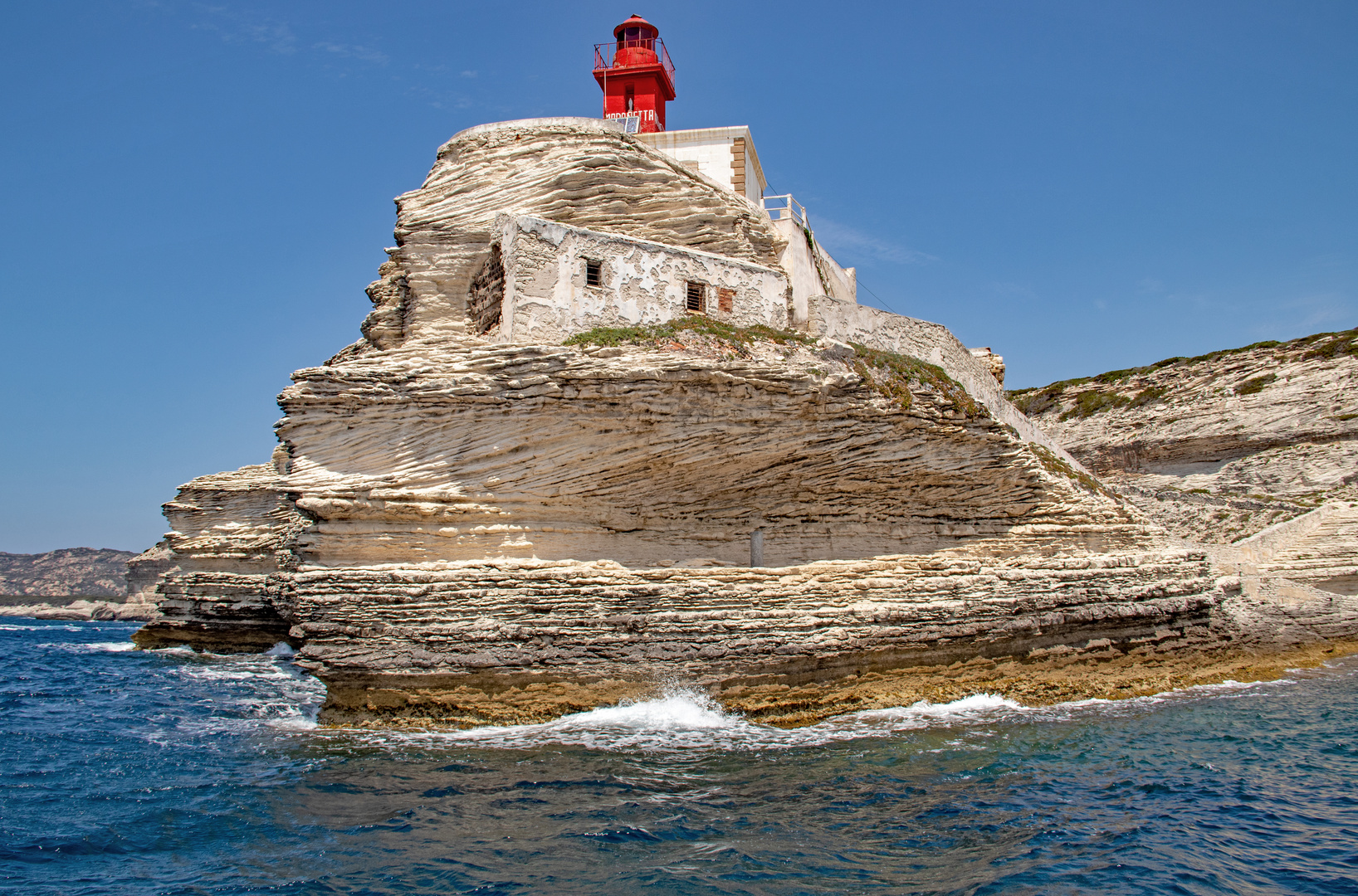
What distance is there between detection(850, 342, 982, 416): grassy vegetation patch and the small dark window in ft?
10.2

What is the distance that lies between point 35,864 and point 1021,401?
36.2 meters

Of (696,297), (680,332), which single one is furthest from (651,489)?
(696,297)

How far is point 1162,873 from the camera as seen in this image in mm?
7188

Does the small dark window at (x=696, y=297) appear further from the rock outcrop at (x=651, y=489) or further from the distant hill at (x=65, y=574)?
the distant hill at (x=65, y=574)

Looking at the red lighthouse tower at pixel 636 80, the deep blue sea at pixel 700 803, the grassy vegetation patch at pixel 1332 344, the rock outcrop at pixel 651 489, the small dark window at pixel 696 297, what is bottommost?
the deep blue sea at pixel 700 803

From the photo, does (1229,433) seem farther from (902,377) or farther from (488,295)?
(488,295)

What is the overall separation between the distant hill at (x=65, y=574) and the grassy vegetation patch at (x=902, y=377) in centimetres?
10257


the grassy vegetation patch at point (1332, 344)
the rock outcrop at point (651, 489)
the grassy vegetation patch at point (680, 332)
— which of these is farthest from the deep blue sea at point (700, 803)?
the grassy vegetation patch at point (1332, 344)

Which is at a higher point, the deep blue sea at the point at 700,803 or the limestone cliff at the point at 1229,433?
the limestone cliff at the point at 1229,433

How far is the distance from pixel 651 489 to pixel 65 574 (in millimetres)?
114656

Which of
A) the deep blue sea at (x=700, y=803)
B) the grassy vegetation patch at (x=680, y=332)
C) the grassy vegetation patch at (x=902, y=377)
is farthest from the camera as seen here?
the grassy vegetation patch at (x=902, y=377)

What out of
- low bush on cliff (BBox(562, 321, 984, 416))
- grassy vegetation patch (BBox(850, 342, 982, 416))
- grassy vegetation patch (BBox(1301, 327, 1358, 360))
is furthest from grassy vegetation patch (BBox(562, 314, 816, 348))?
grassy vegetation patch (BBox(1301, 327, 1358, 360))

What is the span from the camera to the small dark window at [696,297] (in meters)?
16.0

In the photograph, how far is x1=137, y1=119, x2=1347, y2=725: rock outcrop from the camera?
12.5 meters
